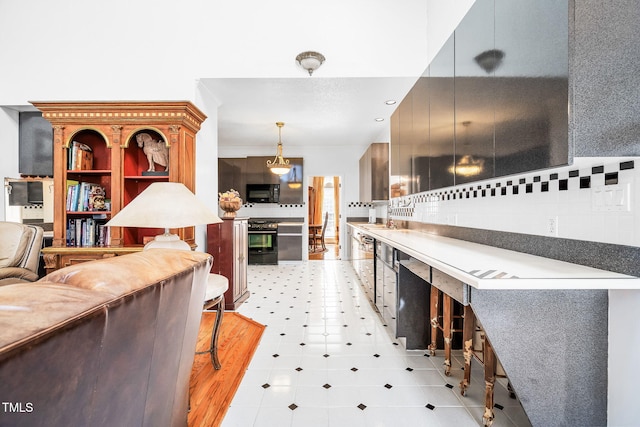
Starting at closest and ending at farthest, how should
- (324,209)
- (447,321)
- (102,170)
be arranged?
1. (447,321)
2. (102,170)
3. (324,209)

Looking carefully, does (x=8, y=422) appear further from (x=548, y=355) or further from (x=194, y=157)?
(x=194, y=157)

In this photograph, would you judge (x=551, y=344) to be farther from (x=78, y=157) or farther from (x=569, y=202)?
(x=78, y=157)

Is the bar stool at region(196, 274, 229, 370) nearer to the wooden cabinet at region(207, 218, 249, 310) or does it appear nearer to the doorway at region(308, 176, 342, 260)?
the wooden cabinet at region(207, 218, 249, 310)

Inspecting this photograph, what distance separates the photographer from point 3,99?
3330mm

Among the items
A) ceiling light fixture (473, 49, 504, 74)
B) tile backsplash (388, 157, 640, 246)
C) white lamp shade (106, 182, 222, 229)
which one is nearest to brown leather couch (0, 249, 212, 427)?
white lamp shade (106, 182, 222, 229)

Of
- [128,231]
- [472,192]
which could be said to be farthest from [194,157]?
[472,192]

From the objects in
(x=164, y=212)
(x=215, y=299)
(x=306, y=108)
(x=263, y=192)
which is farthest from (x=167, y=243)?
(x=263, y=192)

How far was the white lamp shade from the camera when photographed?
196 cm

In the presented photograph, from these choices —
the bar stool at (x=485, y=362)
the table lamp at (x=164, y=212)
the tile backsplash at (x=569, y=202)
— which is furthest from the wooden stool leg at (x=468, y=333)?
the table lamp at (x=164, y=212)

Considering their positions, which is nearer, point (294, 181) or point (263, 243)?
point (263, 243)

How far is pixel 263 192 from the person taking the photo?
6684 millimetres

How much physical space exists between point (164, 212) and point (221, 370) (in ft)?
4.03

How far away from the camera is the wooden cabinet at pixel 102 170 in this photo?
303 centimetres

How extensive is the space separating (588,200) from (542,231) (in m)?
0.30
